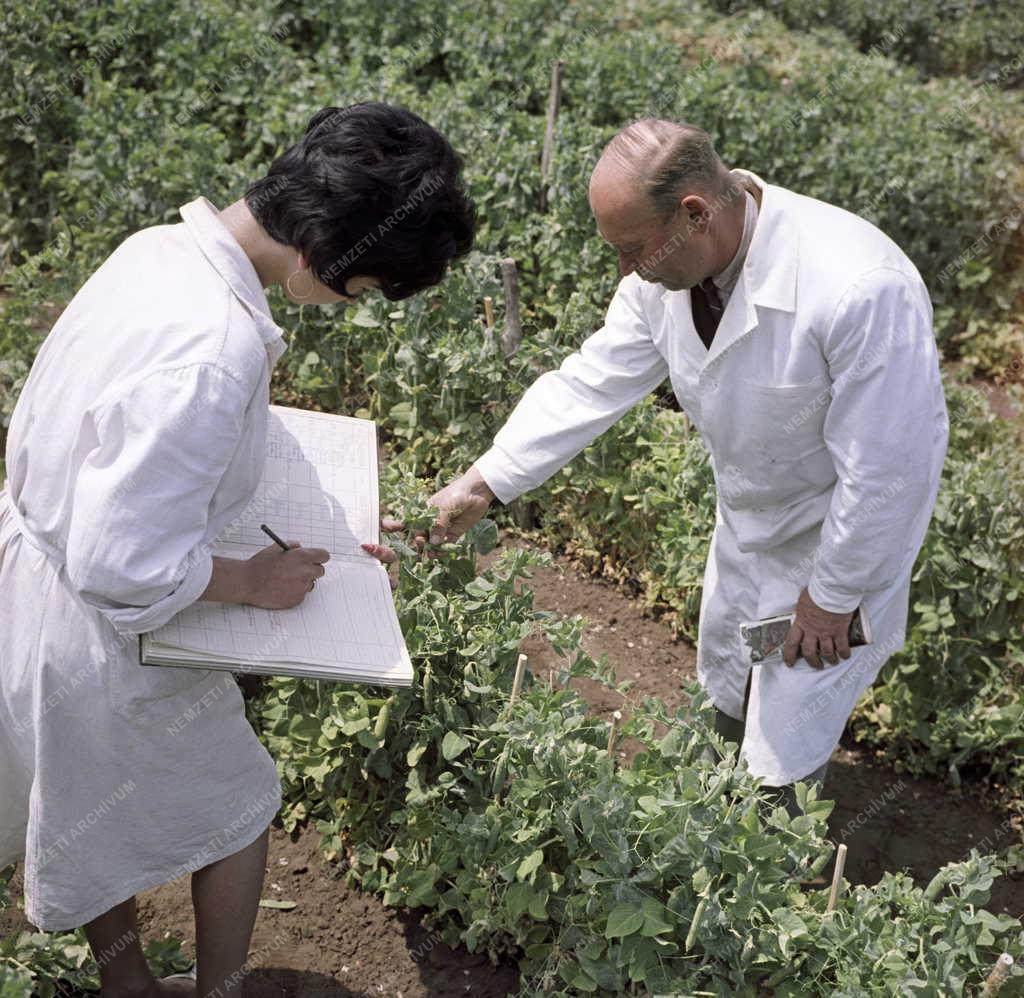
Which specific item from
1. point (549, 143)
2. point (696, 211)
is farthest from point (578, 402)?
point (549, 143)

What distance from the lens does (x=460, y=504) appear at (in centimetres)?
302

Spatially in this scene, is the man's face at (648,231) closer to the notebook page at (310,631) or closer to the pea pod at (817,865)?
the notebook page at (310,631)

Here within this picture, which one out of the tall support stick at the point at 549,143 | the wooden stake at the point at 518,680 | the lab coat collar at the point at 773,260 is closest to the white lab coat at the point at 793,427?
the lab coat collar at the point at 773,260

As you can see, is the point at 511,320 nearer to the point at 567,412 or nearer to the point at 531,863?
the point at 567,412

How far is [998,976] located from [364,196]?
1711 millimetres

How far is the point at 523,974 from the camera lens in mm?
2822

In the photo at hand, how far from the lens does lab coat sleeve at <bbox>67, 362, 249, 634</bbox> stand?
183cm

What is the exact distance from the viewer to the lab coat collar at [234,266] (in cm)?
200

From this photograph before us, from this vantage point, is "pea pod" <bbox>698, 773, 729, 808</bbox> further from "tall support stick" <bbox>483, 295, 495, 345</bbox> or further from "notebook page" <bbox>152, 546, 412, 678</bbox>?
"tall support stick" <bbox>483, 295, 495, 345</bbox>

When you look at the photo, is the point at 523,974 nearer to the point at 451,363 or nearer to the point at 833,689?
the point at 833,689

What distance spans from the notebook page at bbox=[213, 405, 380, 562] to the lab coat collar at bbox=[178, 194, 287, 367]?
0.35m

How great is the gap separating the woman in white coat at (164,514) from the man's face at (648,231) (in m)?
0.46

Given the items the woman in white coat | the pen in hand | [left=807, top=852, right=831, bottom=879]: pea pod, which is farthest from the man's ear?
[left=807, top=852, right=831, bottom=879]: pea pod

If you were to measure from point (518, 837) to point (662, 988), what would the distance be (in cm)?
41
